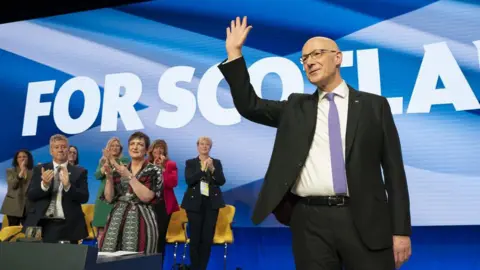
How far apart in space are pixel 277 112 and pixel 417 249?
3673 mm

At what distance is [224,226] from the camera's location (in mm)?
5148

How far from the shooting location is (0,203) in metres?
6.20

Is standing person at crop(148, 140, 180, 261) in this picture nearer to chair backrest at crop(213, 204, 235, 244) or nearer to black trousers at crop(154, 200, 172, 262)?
black trousers at crop(154, 200, 172, 262)

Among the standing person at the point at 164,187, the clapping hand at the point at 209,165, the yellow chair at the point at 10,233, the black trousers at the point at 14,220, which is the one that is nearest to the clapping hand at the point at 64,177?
the yellow chair at the point at 10,233

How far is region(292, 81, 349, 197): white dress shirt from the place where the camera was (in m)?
1.70

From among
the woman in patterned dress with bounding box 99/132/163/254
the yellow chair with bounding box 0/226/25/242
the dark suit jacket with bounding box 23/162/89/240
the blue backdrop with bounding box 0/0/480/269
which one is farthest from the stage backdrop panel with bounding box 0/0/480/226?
the woman in patterned dress with bounding box 99/132/163/254

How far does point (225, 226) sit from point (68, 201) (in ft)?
6.29

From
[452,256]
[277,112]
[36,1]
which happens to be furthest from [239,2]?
[277,112]

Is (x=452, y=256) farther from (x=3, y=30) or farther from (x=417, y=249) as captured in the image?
(x=3, y=30)

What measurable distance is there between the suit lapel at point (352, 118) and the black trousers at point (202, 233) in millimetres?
3271

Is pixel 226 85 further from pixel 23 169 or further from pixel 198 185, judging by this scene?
pixel 23 169

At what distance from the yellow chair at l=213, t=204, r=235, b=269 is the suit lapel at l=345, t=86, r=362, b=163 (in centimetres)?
347

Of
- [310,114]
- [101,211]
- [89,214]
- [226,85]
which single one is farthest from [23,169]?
[310,114]

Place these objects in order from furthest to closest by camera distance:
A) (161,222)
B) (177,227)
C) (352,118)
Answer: (177,227), (161,222), (352,118)
